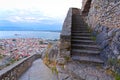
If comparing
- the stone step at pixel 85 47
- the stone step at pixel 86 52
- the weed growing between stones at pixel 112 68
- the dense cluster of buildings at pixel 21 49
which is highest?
the stone step at pixel 85 47

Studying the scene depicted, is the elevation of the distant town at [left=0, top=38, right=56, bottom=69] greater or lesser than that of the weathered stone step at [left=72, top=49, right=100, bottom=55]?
lesser

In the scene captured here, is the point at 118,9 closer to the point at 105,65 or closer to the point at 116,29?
the point at 116,29

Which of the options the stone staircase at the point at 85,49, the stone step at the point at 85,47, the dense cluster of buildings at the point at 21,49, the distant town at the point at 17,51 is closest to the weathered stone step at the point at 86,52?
the stone staircase at the point at 85,49

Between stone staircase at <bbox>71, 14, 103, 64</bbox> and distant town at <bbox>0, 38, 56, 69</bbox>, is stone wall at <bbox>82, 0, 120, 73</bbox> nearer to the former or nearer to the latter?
stone staircase at <bbox>71, 14, 103, 64</bbox>

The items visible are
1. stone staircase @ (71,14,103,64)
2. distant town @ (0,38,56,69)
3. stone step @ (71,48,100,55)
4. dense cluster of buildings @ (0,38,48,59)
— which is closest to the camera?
stone staircase @ (71,14,103,64)

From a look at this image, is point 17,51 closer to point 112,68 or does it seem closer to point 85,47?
point 85,47

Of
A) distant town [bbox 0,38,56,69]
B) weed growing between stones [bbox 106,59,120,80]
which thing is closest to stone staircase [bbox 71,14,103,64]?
weed growing between stones [bbox 106,59,120,80]

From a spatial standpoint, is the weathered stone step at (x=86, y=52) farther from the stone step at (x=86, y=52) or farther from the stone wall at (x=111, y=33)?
the stone wall at (x=111, y=33)

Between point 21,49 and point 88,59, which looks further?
point 21,49

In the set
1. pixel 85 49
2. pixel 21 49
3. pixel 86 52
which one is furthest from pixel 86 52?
pixel 21 49

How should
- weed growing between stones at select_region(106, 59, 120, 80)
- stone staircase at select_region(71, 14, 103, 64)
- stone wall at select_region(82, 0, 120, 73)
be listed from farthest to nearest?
1. stone staircase at select_region(71, 14, 103, 64)
2. stone wall at select_region(82, 0, 120, 73)
3. weed growing between stones at select_region(106, 59, 120, 80)

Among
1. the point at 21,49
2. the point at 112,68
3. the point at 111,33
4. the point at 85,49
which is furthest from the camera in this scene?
the point at 21,49

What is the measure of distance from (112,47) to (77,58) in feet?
3.42

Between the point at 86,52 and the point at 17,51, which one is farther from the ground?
the point at 86,52
